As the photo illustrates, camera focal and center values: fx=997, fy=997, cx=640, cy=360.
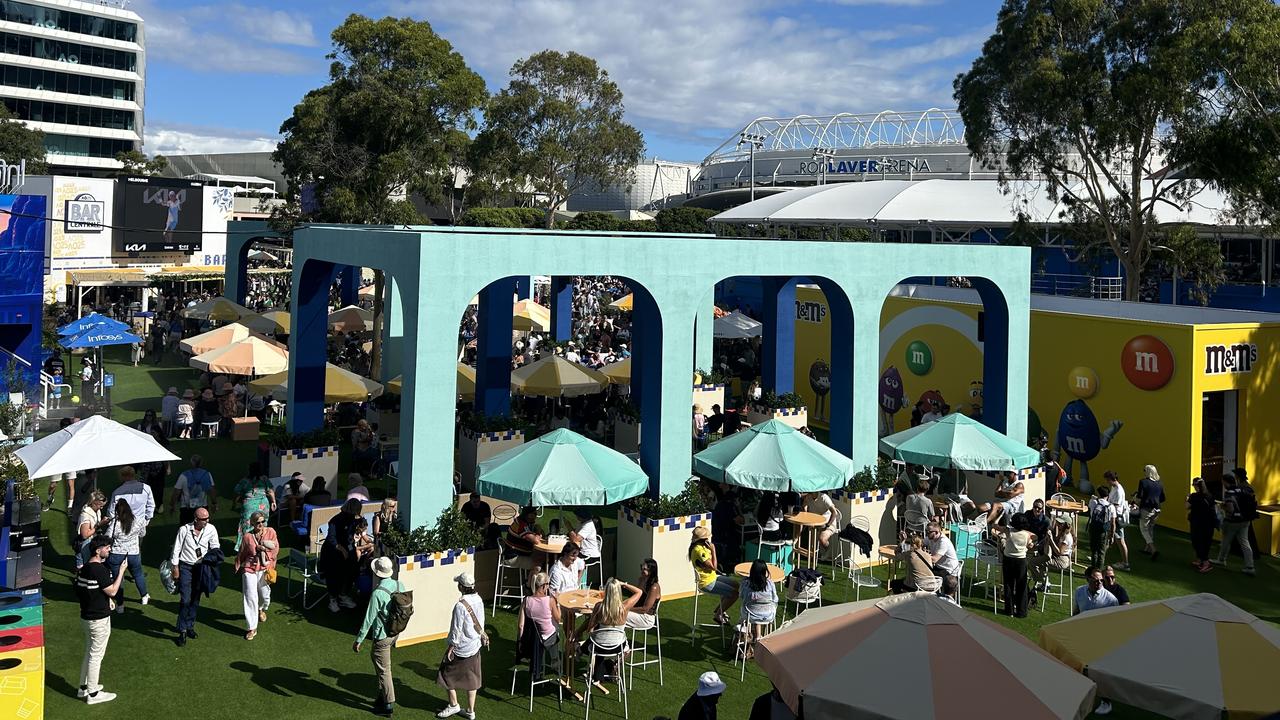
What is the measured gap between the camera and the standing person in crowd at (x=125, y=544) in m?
9.60

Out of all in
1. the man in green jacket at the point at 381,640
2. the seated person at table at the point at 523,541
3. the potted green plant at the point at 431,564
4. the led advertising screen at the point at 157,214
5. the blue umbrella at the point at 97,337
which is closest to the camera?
the man in green jacket at the point at 381,640

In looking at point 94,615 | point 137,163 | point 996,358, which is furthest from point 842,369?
point 137,163

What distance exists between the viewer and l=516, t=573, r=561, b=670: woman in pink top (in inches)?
324

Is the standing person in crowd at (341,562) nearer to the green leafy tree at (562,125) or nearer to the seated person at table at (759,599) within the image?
the seated person at table at (759,599)

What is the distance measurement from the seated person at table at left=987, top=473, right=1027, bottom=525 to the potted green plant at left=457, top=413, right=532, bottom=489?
22.5 feet

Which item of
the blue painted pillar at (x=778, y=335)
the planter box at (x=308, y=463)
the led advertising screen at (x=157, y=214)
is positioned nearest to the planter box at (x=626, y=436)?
the blue painted pillar at (x=778, y=335)

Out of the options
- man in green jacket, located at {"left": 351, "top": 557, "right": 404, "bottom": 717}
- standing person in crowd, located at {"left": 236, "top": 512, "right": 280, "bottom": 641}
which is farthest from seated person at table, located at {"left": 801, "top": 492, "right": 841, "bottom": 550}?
standing person in crowd, located at {"left": 236, "top": 512, "right": 280, "bottom": 641}

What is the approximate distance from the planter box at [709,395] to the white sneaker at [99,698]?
12.0 m

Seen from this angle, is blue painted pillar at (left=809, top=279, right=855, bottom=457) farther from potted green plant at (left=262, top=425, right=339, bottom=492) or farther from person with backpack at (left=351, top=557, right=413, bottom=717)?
potted green plant at (left=262, top=425, right=339, bottom=492)

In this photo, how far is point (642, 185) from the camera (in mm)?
99062

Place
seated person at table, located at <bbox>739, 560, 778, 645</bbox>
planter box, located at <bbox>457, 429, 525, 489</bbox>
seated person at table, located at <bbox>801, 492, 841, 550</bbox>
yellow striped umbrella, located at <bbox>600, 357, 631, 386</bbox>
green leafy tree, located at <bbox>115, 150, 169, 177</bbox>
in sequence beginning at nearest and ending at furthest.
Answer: seated person at table, located at <bbox>739, 560, 778, 645</bbox>, seated person at table, located at <bbox>801, 492, 841, 550</bbox>, planter box, located at <bbox>457, 429, 525, 489</bbox>, yellow striped umbrella, located at <bbox>600, 357, 631, 386</bbox>, green leafy tree, located at <bbox>115, 150, 169, 177</bbox>

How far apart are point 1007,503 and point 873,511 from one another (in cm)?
174

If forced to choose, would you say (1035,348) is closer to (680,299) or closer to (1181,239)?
Result: (680,299)

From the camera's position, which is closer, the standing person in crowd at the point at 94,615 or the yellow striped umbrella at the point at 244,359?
the standing person in crowd at the point at 94,615
